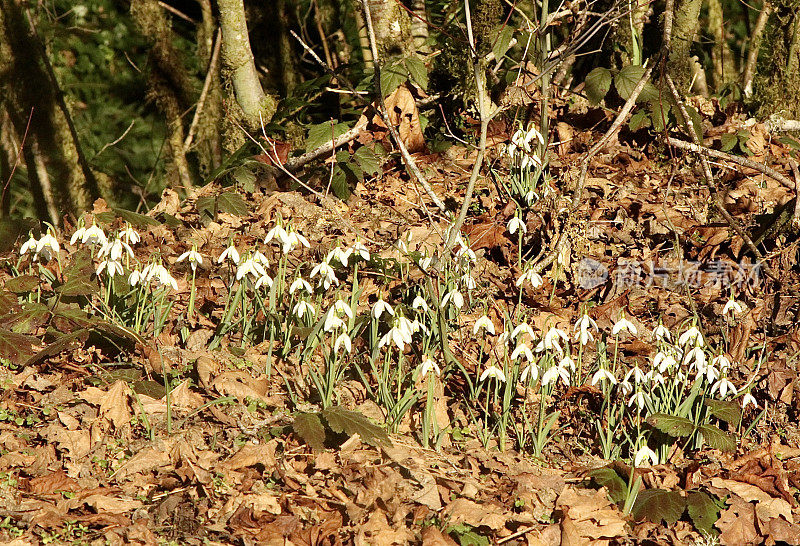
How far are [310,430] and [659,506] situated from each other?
4.01ft

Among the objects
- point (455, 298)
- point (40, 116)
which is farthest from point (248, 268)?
point (40, 116)

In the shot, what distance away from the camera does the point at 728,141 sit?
189 inches

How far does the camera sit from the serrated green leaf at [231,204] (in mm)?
4383

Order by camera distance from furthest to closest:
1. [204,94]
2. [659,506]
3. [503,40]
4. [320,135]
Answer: [204,94] < [320,135] < [503,40] < [659,506]

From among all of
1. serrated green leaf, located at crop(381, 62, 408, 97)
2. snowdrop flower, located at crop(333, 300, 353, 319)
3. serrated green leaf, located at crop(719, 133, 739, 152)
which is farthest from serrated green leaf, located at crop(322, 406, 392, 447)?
serrated green leaf, located at crop(719, 133, 739, 152)

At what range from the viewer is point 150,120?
6.82m

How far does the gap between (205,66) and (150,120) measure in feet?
2.58

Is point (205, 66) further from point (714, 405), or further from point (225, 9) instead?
point (714, 405)

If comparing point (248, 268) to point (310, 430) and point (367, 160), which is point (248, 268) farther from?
point (367, 160)

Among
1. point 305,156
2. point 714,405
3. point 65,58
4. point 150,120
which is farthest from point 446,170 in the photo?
point 65,58

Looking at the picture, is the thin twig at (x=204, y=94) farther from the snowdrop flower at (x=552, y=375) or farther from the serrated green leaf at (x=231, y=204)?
the snowdrop flower at (x=552, y=375)

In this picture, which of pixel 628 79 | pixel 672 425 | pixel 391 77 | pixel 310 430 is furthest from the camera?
pixel 628 79

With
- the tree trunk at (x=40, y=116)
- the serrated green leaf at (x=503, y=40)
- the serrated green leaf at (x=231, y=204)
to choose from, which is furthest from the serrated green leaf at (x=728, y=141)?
the tree trunk at (x=40, y=116)

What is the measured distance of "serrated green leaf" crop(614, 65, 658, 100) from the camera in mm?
4270
